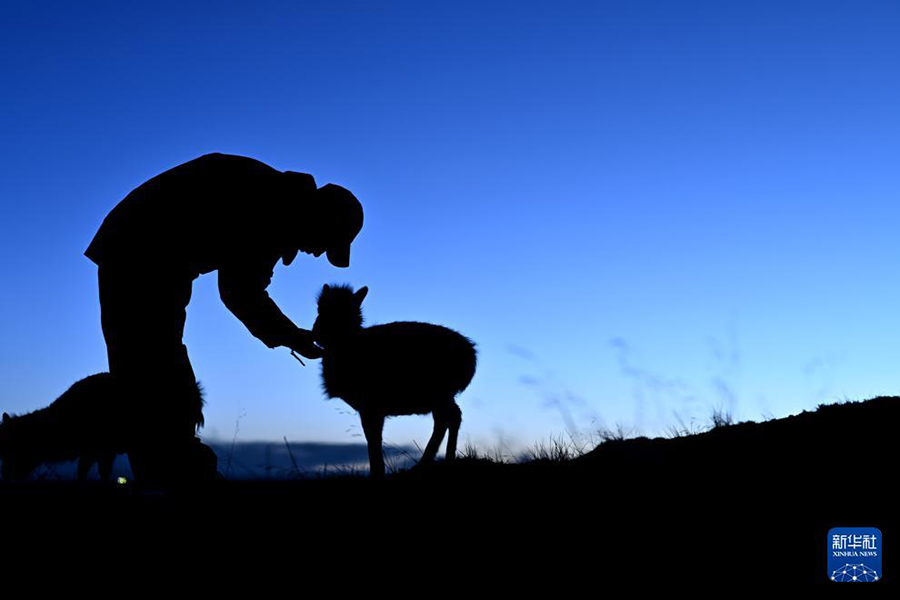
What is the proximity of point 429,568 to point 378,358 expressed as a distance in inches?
198

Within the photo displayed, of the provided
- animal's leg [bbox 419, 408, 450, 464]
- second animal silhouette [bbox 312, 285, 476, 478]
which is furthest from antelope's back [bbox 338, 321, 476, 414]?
animal's leg [bbox 419, 408, 450, 464]

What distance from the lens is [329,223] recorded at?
5680 mm

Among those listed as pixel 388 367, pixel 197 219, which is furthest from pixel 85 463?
pixel 197 219

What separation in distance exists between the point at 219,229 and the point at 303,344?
41.3 inches

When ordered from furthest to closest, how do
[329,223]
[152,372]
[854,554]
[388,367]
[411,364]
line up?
[411,364]
[388,367]
[329,223]
[152,372]
[854,554]

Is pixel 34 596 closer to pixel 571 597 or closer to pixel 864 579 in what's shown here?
pixel 571 597

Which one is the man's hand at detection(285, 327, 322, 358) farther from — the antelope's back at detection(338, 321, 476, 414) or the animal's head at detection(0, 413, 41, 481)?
the animal's head at detection(0, 413, 41, 481)

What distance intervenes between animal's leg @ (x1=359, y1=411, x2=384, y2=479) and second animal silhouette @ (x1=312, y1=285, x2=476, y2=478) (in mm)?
12

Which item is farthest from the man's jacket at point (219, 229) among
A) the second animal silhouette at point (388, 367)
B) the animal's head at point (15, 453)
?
the animal's head at point (15, 453)

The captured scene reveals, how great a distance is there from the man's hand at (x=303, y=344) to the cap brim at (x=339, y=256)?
0.57 metres

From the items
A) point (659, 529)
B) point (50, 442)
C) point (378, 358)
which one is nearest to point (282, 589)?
point (659, 529)

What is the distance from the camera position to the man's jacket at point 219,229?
540 cm

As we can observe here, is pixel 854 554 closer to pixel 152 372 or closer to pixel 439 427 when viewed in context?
pixel 152 372

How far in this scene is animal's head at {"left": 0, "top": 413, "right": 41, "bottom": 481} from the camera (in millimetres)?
14133
